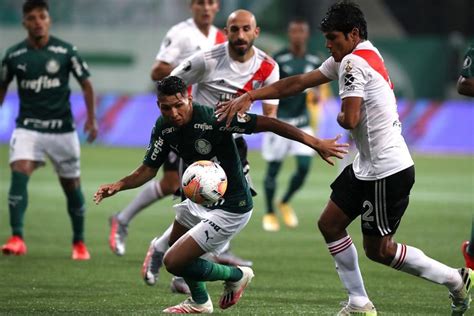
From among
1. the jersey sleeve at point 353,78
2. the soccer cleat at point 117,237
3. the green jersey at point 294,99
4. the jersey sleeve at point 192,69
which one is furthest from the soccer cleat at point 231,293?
the green jersey at point 294,99

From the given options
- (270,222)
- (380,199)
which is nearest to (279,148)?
(270,222)

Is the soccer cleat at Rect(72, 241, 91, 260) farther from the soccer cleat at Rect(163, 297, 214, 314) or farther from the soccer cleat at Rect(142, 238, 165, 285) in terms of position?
the soccer cleat at Rect(163, 297, 214, 314)

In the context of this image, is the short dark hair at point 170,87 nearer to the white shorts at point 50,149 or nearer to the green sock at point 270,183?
the white shorts at point 50,149

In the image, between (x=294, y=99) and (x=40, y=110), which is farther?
(x=294, y=99)

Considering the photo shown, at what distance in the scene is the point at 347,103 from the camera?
7.25 metres

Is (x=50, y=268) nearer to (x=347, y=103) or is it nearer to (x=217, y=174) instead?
(x=217, y=174)

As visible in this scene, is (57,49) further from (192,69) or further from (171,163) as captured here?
(192,69)

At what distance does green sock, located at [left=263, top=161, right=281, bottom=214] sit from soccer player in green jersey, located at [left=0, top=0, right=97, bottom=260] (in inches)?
146

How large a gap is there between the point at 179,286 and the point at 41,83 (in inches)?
124

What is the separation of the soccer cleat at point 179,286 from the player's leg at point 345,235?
5.88 ft

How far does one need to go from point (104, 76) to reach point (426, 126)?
31.7ft

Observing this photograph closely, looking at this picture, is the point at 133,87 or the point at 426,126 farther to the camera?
the point at 133,87

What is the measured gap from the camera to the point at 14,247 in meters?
11.2


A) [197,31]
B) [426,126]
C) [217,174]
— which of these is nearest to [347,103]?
[217,174]
